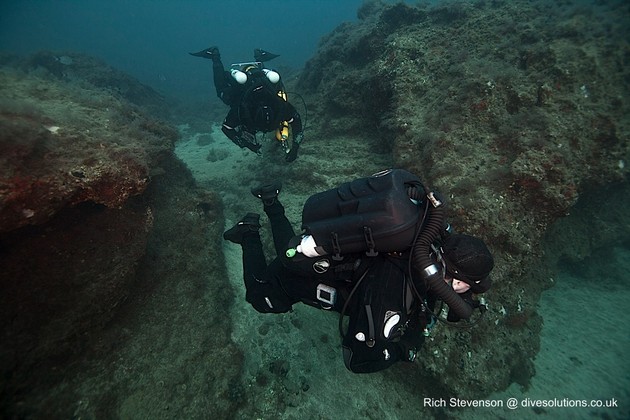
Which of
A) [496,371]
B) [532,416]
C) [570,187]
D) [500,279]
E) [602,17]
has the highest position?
[602,17]

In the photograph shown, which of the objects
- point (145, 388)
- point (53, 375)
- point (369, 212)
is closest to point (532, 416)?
point (369, 212)

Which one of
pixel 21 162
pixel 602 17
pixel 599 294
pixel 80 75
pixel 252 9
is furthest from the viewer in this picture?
pixel 252 9

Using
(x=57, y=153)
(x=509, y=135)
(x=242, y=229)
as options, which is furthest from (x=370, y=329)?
(x=509, y=135)

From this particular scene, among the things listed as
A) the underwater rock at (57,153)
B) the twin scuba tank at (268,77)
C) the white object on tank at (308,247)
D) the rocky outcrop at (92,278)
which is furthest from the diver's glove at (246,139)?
the white object on tank at (308,247)

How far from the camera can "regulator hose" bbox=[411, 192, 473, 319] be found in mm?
2568

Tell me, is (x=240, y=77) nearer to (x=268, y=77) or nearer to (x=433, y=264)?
(x=268, y=77)

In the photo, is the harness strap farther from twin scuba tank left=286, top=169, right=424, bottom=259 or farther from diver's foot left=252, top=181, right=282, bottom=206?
diver's foot left=252, top=181, right=282, bottom=206

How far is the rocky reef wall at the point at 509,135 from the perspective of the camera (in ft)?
15.5

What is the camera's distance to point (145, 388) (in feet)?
12.1

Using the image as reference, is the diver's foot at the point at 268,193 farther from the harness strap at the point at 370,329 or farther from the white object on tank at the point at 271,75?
the white object on tank at the point at 271,75

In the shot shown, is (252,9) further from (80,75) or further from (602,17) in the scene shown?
(602,17)

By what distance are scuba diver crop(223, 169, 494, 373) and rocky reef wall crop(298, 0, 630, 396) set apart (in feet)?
6.56

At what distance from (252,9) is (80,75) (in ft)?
594

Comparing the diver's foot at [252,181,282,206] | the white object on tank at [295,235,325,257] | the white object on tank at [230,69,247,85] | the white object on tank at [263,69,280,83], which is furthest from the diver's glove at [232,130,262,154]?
the white object on tank at [295,235,325,257]
